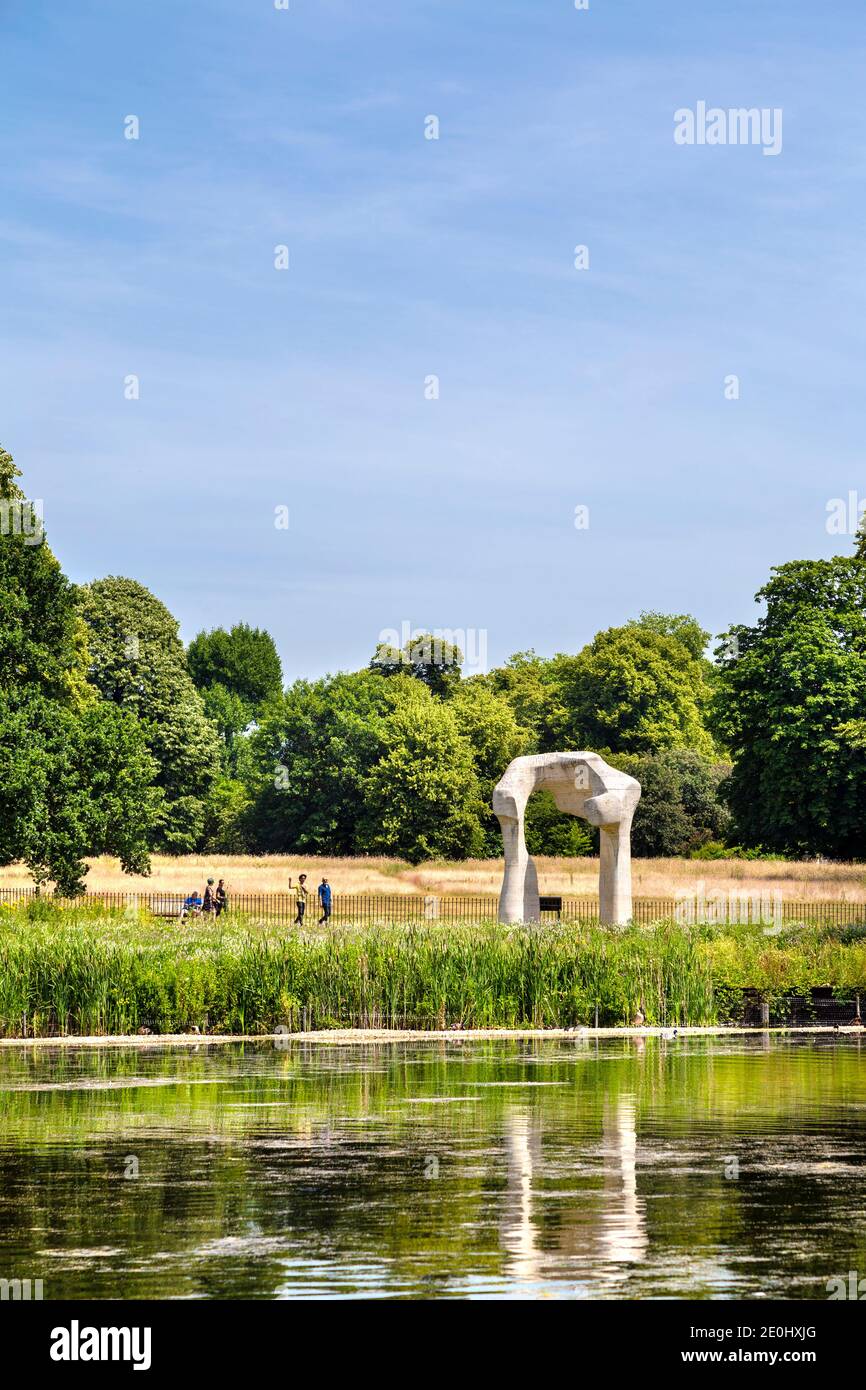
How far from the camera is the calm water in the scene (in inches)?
430

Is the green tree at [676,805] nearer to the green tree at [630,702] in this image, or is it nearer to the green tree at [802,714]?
the green tree at [802,714]

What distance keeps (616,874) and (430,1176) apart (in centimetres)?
2620

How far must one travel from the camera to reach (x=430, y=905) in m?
53.2

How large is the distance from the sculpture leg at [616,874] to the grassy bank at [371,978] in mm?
8745

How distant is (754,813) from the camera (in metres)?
70.9

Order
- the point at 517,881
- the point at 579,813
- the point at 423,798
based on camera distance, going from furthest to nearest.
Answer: the point at 423,798 < the point at 579,813 < the point at 517,881

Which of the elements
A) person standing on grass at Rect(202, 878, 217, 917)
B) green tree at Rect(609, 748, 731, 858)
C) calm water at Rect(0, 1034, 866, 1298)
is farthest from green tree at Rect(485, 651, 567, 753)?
calm water at Rect(0, 1034, 866, 1298)

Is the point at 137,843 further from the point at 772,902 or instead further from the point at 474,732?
the point at 474,732

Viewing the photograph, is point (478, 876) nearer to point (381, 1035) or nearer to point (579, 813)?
point (579, 813)

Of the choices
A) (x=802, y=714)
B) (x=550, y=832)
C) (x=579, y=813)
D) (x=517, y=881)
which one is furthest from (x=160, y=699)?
(x=517, y=881)

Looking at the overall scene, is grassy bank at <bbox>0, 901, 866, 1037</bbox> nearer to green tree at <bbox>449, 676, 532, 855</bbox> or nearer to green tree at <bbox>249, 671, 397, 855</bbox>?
green tree at <bbox>249, 671, 397, 855</bbox>

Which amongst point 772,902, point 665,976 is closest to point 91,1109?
point 665,976
